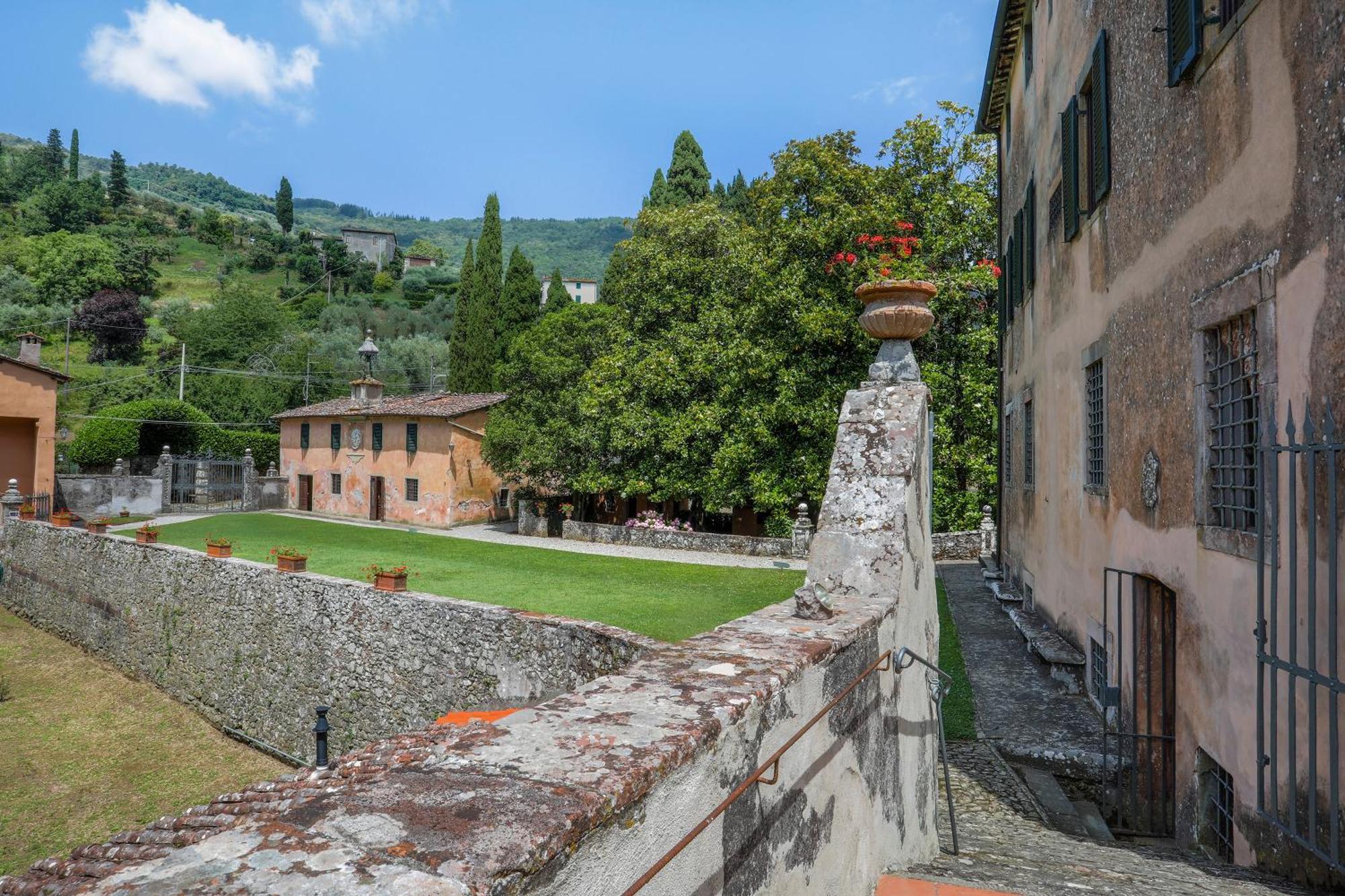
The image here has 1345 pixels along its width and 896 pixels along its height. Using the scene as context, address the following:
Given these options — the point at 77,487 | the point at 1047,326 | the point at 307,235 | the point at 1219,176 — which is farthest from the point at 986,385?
the point at 307,235

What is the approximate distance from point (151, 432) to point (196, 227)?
72500 mm

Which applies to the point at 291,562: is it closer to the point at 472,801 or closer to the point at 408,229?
the point at 472,801

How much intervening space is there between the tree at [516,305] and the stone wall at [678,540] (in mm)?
19127

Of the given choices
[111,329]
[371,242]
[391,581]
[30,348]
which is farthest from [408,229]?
[391,581]

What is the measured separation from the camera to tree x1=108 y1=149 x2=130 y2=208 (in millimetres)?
93500

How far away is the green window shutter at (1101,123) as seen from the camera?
7.57 metres

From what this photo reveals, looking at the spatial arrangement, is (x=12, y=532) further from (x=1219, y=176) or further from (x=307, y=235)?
(x=307, y=235)

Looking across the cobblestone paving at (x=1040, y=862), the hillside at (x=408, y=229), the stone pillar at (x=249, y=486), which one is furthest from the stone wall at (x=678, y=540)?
the hillside at (x=408, y=229)

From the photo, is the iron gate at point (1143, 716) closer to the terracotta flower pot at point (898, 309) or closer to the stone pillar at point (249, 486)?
the terracotta flower pot at point (898, 309)

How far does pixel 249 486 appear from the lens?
112ft

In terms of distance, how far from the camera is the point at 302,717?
536 inches

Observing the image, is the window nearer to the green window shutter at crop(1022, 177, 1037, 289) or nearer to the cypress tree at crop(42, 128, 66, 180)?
the green window shutter at crop(1022, 177, 1037, 289)

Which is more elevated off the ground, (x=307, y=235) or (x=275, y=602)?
(x=307, y=235)

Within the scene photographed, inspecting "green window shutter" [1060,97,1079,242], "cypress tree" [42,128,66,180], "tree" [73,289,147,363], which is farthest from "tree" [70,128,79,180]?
"green window shutter" [1060,97,1079,242]
